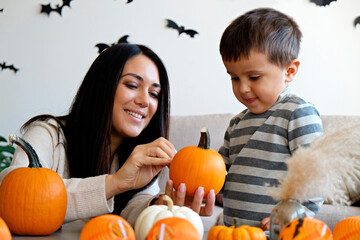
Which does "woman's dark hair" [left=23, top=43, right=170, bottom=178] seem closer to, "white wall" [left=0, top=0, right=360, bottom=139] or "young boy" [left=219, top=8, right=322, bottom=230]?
"young boy" [left=219, top=8, right=322, bottom=230]

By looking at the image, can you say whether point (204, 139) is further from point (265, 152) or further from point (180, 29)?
point (180, 29)

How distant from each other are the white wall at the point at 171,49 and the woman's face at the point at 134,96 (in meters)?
1.86

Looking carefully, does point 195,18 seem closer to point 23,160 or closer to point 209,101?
point 209,101

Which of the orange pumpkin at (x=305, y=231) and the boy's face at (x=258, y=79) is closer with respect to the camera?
the orange pumpkin at (x=305, y=231)

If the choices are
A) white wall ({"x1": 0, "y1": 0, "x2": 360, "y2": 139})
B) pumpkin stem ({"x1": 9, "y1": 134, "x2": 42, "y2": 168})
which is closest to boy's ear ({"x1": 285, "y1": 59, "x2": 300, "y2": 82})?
→ pumpkin stem ({"x1": 9, "y1": 134, "x2": 42, "y2": 168})

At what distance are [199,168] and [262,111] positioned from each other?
13.7 inches

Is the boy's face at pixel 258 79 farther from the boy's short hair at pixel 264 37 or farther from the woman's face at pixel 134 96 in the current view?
the woman's face at pixel 134 96

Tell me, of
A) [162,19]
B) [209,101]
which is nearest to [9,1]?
[162,19]

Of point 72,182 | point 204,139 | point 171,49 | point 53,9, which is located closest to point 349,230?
point 204,139

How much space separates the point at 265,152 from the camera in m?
1.22

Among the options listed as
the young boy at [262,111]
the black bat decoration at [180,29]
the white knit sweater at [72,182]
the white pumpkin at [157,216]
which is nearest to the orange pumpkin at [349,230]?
the white pumpkin at [157,216]

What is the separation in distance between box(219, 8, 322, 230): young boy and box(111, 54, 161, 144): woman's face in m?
0.46

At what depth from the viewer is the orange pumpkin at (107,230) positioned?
0.61m

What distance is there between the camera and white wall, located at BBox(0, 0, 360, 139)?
11.4 feet
